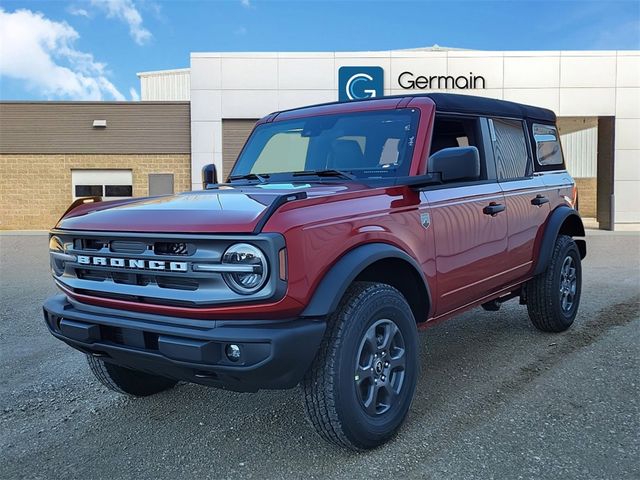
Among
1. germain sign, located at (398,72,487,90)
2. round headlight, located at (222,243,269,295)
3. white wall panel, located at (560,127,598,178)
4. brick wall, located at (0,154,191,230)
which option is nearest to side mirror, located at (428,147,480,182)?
round headlight, located at (222,243,269,295)

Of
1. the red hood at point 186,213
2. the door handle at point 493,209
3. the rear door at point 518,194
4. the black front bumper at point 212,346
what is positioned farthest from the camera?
the rear door at point 518,194

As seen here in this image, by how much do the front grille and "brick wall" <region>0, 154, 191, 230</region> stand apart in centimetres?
1791

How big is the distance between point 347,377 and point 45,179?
20668 millimetres

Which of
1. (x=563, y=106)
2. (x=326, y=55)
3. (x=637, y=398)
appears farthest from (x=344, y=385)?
(x=563, y=106)

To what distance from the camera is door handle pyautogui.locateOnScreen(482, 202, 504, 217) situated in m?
4.17

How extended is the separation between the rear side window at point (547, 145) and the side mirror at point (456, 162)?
205 centimetres

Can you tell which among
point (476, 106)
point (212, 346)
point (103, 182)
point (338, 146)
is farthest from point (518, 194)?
point (103, 182)

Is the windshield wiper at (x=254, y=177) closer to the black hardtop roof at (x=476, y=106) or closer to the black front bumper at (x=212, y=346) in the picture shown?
the black hardtop roof at (x=476, y=106)

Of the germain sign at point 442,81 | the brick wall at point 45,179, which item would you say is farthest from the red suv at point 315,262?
the brick wall at point 45,179

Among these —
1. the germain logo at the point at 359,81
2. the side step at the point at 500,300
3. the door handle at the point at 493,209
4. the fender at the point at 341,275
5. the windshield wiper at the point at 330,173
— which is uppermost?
the germain logo at the point at 359,81

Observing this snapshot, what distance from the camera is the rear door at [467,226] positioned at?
3721 mm

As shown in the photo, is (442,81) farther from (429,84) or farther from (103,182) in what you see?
(103,182)

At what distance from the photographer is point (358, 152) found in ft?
12.9

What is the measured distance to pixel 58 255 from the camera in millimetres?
3316
